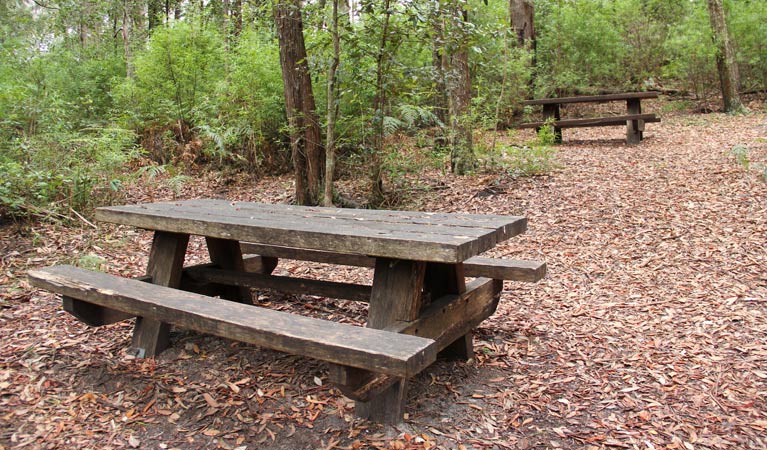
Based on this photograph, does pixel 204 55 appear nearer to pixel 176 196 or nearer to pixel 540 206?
pixel 176 196

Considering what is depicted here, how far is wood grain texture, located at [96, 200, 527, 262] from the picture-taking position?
2.63 metres

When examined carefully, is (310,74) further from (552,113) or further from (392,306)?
(552,113)

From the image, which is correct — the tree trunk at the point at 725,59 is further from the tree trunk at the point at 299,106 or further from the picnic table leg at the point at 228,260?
the picnic table leg at the point at 228,260

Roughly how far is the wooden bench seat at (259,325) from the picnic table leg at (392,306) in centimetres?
38

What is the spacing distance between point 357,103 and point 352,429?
Result: 15.7 feet

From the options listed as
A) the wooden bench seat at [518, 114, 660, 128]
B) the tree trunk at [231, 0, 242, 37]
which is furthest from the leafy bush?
the tree trunk at [231, 0, 242, 37]

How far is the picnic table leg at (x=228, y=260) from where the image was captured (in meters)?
4.34

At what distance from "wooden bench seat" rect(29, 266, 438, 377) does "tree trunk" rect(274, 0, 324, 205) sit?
366 centimetres

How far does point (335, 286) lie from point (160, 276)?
114cm

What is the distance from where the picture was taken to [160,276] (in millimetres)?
3932

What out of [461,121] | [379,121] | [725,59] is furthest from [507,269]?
[725,59]

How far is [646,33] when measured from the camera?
14.4 meters

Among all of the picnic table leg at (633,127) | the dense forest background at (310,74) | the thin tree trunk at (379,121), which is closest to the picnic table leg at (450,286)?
the dense forest background at (310,74)

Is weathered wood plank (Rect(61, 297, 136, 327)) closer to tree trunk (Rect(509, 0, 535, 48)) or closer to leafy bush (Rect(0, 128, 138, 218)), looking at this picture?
leafy bush (Rect(0, 128, 138, 218))
